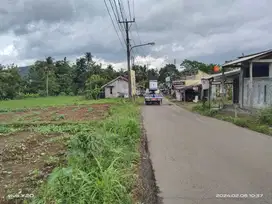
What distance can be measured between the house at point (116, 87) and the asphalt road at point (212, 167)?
5431cm

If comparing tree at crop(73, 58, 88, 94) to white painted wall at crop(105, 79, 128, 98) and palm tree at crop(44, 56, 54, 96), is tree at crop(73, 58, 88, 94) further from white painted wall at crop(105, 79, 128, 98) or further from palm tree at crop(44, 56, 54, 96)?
white painted wall at crop(105, 79, 128, 98)

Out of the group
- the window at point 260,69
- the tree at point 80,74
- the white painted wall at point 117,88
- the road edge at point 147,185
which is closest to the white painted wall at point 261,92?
the window at point 260,69

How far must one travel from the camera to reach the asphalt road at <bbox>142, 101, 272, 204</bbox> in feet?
16.9

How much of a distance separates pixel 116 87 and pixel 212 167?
59266 mm

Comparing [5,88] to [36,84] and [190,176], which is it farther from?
[190,176]

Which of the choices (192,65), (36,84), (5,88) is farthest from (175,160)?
(192,65)

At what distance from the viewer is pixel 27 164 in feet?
23.7

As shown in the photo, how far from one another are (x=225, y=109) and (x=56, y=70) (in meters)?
70.1

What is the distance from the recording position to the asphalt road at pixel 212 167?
16.9 feet

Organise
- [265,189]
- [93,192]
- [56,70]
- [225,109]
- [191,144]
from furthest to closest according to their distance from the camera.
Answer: [56,70]
[225,109]
[191,144]
[265,189]
[93,192]

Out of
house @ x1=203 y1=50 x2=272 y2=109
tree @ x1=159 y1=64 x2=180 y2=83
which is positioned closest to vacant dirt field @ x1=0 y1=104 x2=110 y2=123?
house @ x1=203 y1=50 x2=272 y2=109

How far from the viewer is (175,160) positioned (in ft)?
25.5

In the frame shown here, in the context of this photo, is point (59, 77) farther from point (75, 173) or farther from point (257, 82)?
point (75, 173)

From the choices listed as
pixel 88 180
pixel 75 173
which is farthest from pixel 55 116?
pixel 88 180
